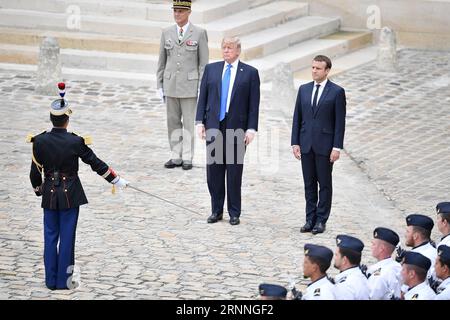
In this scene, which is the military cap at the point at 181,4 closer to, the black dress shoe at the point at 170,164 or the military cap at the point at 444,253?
the black dress shoe at the point at 170,164

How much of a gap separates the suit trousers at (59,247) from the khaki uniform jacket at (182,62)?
4.09m

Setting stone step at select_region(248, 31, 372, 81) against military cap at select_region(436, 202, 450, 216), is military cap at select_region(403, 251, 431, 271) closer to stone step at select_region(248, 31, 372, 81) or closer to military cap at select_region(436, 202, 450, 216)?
military cap at select_region(436, 202, 450, 216)

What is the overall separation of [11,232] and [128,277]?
172cm

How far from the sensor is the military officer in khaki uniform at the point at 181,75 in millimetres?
14531

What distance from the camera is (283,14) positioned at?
21.6 m

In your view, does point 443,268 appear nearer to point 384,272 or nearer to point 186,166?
point 384,272

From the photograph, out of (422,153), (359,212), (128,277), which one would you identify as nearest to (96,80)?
(422,153)

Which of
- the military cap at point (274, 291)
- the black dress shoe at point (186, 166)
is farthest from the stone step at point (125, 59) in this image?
the military cap at point (274, 291)

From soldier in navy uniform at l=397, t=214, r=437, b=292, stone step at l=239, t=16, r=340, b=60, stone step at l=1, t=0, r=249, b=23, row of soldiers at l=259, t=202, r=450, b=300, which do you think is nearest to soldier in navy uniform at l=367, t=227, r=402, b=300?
row of soldiers at l=259, t=202, r=450, b=300

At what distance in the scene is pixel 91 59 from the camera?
19.5 meters

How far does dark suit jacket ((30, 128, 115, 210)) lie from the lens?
1066 cm

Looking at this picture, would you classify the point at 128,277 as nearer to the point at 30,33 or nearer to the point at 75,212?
the point at 75,212

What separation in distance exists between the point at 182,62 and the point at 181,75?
16 cm

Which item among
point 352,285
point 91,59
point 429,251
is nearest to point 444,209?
point 429,251
